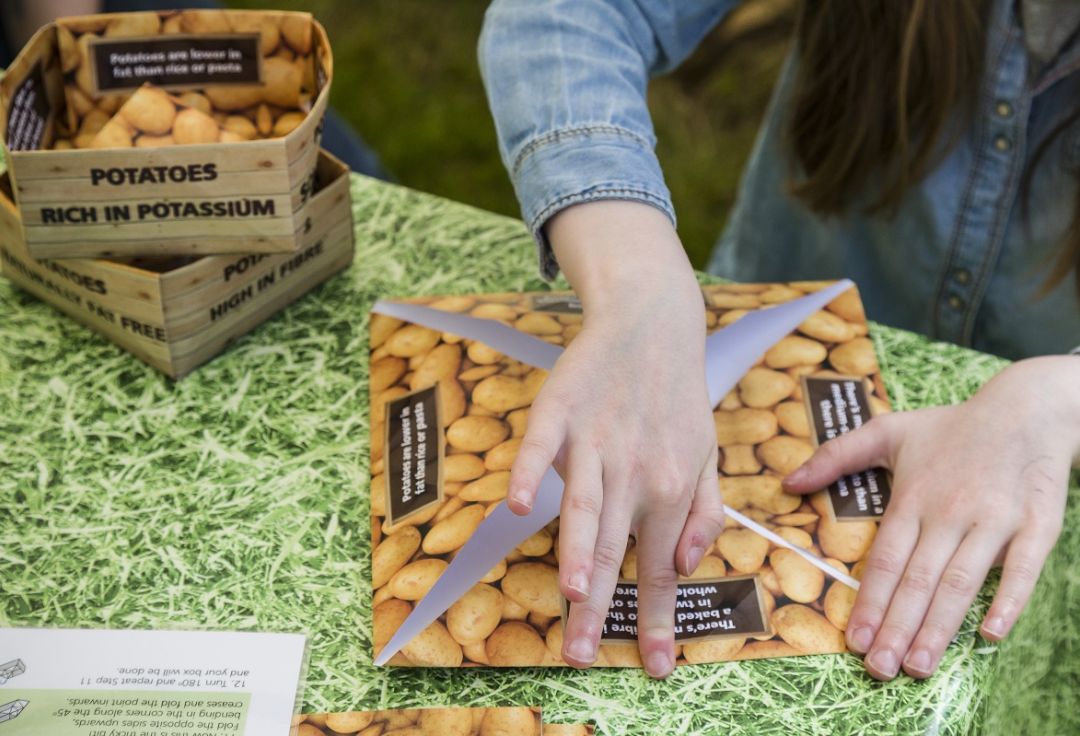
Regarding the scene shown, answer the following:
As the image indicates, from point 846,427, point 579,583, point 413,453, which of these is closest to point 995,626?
point 846,427

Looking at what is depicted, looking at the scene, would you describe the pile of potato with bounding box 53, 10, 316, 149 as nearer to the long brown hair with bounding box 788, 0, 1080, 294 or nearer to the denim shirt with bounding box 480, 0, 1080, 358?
the denim shirt with bounding box 480, 0, 1080, 358

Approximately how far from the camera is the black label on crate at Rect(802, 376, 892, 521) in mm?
776

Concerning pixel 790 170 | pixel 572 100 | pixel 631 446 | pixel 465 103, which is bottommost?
pixel 465 103

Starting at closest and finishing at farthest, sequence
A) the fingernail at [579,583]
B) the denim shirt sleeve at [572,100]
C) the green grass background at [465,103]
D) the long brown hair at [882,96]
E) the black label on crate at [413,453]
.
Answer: the fingernail at [579,583], the black label on crate at [413,453], the denim shirt sleeve at [572,100], the long brown hair at [882,96], the green grass background at [465,103]

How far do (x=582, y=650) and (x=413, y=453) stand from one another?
22cm

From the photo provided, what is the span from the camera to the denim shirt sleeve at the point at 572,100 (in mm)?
865

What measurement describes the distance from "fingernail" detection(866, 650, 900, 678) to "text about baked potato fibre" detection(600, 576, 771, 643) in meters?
0.07

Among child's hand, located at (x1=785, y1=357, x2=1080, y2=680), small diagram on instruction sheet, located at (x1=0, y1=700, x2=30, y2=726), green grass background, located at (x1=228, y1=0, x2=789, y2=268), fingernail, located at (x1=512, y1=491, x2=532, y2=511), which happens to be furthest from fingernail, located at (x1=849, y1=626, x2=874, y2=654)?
green grass background, located at (x1=228, y1=0, x2=789, y2=268)

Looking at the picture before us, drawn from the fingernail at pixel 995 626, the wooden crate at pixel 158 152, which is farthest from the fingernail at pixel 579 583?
the wooden crate at pixel 158 152

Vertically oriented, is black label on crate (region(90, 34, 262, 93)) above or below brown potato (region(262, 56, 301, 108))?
above

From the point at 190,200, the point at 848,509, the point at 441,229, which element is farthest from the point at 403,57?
the point at 848,509

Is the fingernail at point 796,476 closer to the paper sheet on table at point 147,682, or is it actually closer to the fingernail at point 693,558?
the fingernail at point 693,558

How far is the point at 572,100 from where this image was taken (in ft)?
2.94

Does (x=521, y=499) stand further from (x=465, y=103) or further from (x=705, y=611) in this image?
(x=465, y=103)
